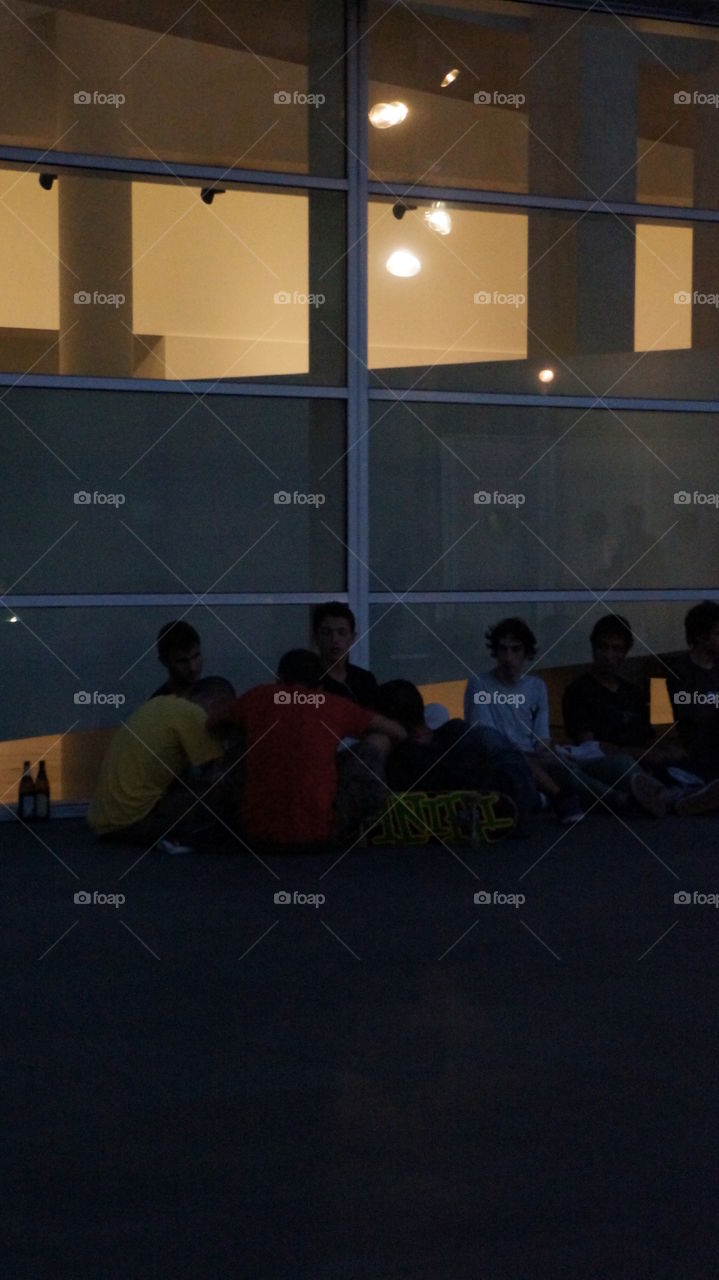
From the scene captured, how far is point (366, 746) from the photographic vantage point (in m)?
7.92

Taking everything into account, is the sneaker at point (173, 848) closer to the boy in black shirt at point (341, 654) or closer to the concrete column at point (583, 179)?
the boy in black shirt at point (341, 654)

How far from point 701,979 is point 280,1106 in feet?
6.30

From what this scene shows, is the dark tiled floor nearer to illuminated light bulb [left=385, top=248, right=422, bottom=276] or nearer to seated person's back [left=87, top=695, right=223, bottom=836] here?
seated person's back [left=87, top=695, right=223, bottom=836]

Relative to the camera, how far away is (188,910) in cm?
654

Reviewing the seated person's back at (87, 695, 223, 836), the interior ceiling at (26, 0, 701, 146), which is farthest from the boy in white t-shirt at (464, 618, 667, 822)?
the interior ceiling at (26, 0, 701, 146)
